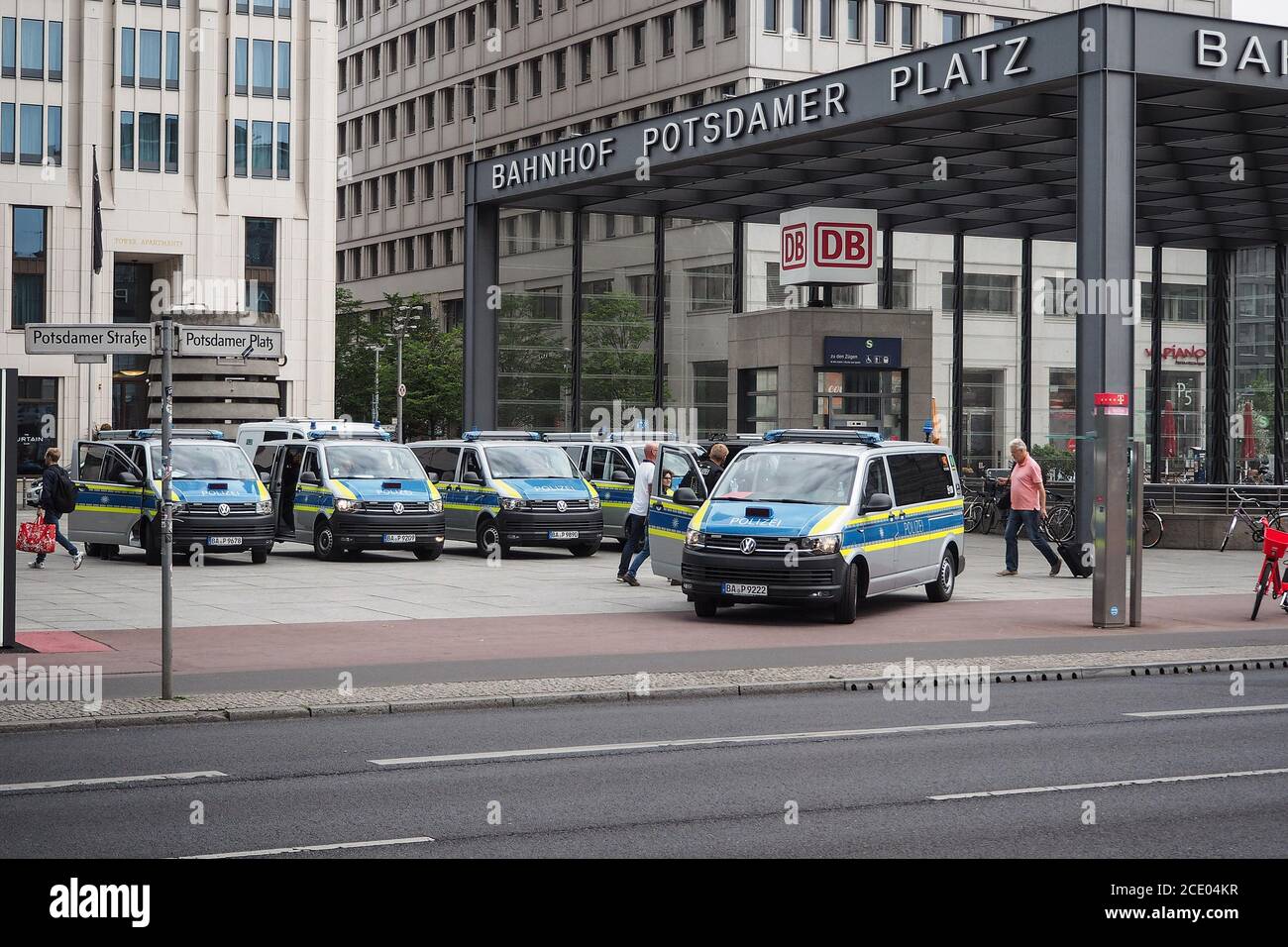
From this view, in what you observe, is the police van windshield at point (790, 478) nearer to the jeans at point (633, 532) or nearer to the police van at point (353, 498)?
the jeans at point (633, 532)

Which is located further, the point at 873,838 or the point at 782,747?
the point at 782,747

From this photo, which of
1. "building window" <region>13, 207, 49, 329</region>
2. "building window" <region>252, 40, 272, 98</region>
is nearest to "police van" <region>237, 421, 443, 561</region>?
"building window" <region>13, 207, 49, 329</region>

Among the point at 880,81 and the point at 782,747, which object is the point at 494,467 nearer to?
the point at 880,81

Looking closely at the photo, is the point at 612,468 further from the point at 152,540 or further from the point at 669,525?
the point at 669,525

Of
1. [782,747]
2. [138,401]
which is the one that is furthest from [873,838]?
[138,401]

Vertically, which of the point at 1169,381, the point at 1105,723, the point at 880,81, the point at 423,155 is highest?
the point at 423,155

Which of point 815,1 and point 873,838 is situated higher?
point 815,1

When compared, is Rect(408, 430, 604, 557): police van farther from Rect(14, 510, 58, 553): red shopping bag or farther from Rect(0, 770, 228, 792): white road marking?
Rect(0, 770, 228, 792): white road marking

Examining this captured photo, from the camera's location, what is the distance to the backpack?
25.0 meters

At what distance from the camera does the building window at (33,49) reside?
67.4 metres

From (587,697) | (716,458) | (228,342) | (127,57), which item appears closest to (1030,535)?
(716,458)

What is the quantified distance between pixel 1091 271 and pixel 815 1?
147ft

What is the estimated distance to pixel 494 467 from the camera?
2880 cm

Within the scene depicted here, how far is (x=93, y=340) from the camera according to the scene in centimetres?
1292
